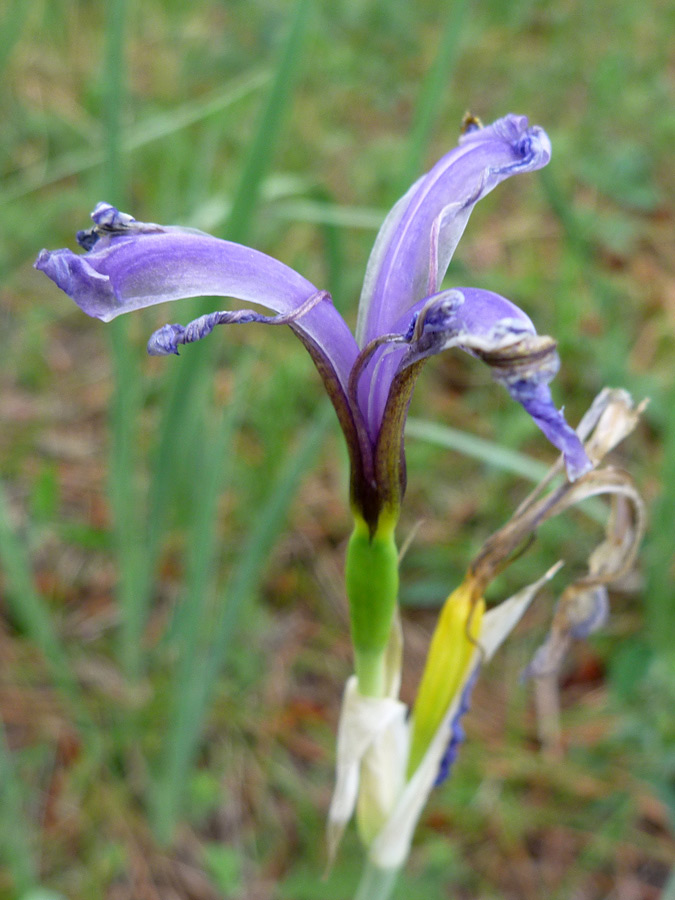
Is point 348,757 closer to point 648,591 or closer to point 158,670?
point 648,591

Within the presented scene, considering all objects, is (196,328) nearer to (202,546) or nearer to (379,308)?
(379,308)

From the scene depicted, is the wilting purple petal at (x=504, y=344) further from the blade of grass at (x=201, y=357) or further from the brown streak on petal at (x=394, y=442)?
the blade of grass at (x=201, y=357)

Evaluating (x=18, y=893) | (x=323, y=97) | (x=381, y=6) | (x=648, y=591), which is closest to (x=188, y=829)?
(x=18, y=893)

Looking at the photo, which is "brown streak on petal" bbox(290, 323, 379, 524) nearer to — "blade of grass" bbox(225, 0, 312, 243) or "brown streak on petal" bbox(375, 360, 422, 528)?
"brown streak on petal" bbox(375, 360, 422, 528)

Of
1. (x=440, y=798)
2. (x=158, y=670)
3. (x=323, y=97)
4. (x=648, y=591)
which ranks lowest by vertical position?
(x=440, y=798)

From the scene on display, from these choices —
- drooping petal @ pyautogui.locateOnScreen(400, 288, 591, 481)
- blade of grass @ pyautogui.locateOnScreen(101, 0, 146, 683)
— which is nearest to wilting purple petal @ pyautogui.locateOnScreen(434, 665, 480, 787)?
drooping petal @ pyautogui.locateOnScreen(400, 288, 591, 481)

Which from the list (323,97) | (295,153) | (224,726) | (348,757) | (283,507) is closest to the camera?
(348,757)

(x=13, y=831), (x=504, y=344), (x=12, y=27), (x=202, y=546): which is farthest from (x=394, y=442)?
(x=12, y=27)
